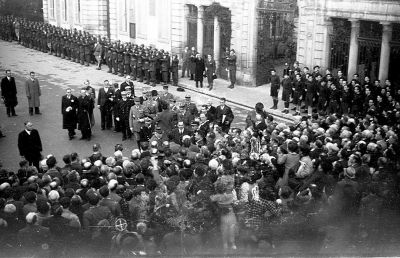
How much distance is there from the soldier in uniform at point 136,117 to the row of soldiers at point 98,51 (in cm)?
984

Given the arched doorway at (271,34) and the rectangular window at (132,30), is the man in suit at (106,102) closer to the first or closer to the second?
the arched doorway at (271,34)

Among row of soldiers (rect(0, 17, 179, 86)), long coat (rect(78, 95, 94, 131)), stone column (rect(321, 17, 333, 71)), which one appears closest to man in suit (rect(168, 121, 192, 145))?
long coat (rect(78, 95, 94, 131))

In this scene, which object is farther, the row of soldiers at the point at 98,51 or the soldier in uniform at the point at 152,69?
the row of soldiers at the point at 98,51

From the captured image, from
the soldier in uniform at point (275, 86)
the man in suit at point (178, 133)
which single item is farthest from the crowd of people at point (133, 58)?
the man in suit at point (178, 133)

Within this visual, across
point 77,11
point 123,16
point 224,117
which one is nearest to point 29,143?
point 224,117

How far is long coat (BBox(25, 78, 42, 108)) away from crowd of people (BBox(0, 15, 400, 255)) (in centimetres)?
926

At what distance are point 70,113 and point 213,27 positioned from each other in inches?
473

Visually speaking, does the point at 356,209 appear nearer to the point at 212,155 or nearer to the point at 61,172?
the point at 212,155

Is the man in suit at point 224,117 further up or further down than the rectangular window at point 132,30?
further down

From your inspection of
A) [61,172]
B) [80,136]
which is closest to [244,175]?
[61,172]

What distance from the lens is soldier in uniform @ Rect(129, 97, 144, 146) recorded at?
628 inches

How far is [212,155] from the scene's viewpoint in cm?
1152

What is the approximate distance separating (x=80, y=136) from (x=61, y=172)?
7.65 m

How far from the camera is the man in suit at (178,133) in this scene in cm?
1395
